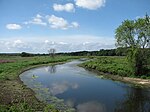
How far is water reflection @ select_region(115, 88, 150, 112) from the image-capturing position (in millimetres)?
19453

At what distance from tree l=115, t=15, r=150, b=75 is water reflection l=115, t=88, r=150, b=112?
11.9m

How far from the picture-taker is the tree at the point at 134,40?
39156mm

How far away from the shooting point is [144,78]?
36.6m

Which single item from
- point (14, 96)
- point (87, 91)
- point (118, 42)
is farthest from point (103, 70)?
point (14, 96)

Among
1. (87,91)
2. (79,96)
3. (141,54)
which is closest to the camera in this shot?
(79,96)

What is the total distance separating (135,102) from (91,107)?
522cm

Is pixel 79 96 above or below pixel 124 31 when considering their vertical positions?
below

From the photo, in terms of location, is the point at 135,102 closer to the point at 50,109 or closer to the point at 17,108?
the point at 50,109

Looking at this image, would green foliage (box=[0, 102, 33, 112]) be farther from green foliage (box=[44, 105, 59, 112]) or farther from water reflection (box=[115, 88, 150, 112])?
water reflection (box=[115, 88, 150, 112])

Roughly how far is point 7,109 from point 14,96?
5.04 metres

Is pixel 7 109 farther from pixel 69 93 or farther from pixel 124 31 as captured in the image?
pixel 124 31

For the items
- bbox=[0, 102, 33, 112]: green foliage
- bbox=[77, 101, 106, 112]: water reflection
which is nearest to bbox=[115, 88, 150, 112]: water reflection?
bbox=[77, 101, 106, 112]: water reflection

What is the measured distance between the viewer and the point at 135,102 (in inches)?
868

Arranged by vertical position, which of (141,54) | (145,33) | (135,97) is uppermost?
(145,33)
